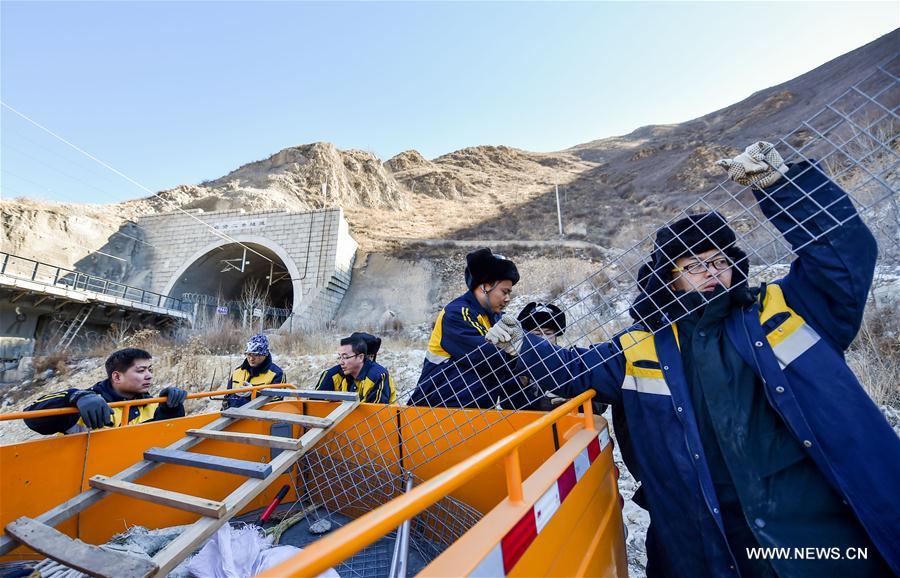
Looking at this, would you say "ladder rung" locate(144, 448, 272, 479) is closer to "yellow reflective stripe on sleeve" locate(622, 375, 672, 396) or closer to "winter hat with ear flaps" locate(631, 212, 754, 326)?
"yellow reflective stripe on sleeve" locate(622, 375, 672, 396)

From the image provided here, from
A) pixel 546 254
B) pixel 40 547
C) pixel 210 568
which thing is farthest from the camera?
pixel 546 254

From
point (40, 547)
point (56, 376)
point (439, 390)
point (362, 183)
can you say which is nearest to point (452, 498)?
point (439, 390)

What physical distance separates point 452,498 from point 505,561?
160 centimetres

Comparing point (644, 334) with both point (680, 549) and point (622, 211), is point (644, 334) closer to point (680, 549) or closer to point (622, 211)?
point (680, 549)

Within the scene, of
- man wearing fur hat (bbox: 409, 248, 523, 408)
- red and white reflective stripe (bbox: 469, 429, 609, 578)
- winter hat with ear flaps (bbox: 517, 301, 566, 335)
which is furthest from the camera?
winter hat with ear flaps (bbox: 517, 301, 566, 335)

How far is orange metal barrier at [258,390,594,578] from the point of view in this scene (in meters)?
0.59

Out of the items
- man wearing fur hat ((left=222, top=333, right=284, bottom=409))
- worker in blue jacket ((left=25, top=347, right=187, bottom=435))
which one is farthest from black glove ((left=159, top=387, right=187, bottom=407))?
man wearing fur hat ((left=222, top=333, right=284, bottom=409))

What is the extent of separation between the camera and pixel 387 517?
0.72 metres

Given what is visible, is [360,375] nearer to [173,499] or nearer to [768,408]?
[173,499]

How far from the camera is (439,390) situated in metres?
2.71

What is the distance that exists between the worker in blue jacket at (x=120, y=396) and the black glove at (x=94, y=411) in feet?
0.84

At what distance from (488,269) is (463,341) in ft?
1.85

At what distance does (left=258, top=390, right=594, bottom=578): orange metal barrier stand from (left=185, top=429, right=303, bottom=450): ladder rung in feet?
5.22

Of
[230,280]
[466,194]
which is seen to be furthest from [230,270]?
[466,194]
